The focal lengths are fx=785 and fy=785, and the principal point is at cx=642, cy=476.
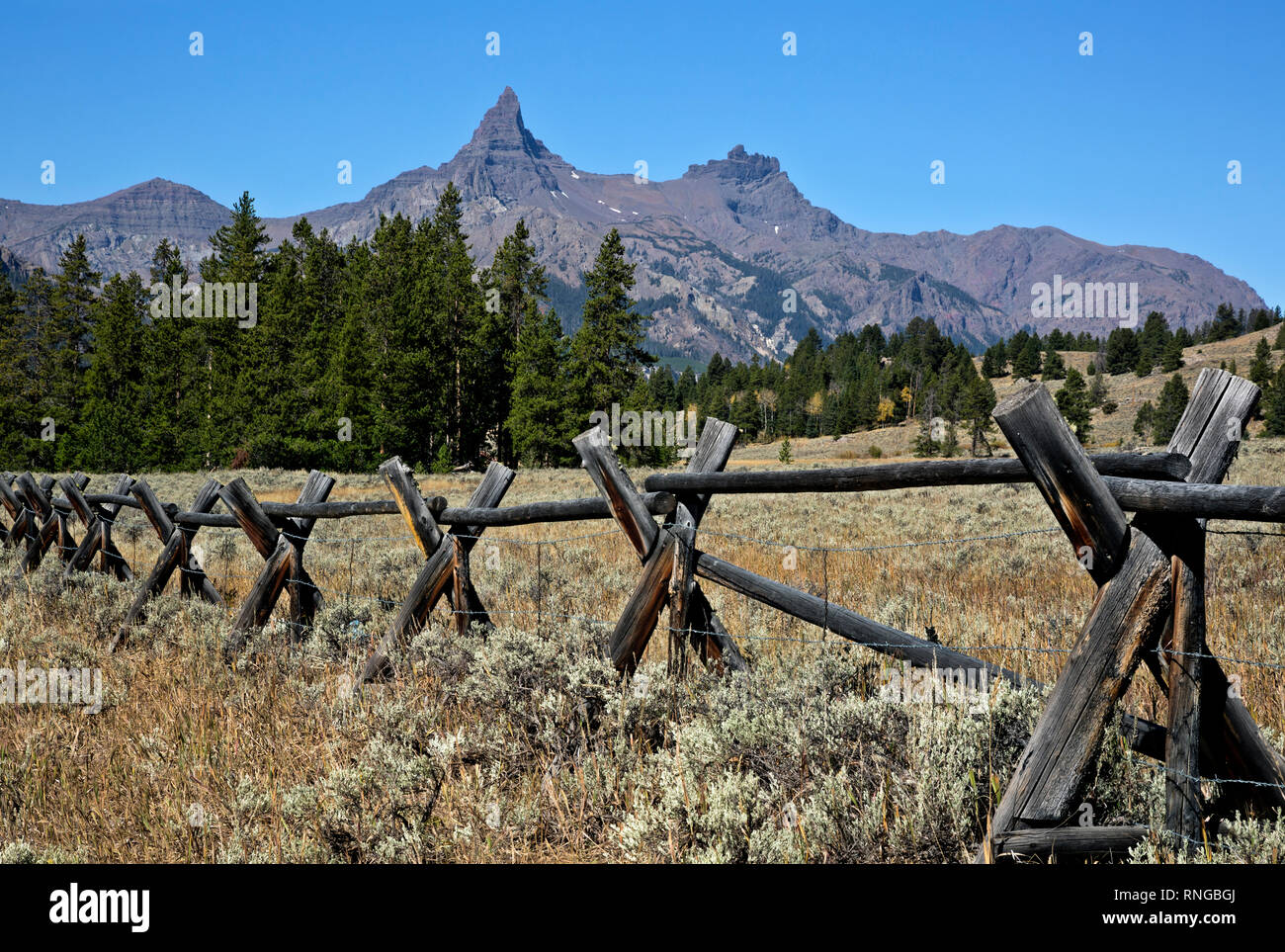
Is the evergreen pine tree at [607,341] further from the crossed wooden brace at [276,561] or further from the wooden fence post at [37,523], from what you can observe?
the crossed wooden brace at [276,561]

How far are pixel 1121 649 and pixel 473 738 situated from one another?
282cm

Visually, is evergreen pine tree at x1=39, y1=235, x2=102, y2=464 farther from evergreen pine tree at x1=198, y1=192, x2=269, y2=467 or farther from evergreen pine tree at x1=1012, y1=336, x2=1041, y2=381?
evergreen pine tree at x1=1012, y1=336, x2=1041, y2=381

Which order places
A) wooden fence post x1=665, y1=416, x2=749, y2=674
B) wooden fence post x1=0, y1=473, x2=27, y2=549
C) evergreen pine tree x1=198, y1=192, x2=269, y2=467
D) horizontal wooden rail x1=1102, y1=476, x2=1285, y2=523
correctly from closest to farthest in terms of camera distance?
1. horizontal wooden rail x1=1102, y1=476, x2=1285, y2=523
2. wooden fence post x1=665, y1=416, x2=749, y2=674
3. wooden fence post x1=0, y1=473, x2=27, y2=549
4. evergreen pine tree x1=198, y1=192, x2=269, y2=467

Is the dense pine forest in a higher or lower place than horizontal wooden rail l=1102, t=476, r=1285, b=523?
higher

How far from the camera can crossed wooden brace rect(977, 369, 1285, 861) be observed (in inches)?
103

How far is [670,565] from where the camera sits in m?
4.24

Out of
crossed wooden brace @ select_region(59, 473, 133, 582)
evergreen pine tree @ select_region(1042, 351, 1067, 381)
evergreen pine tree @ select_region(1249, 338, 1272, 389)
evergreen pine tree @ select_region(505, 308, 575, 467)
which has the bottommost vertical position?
crossed wooden brace @ select_region(59, 473, 133, 582)

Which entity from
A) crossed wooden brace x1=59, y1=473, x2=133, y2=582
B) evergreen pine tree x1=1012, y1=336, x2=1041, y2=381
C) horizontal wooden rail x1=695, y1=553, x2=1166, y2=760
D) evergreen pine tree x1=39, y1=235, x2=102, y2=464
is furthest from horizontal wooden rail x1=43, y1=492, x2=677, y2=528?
evergreen pine tree x1=1012, y1=336, x2=1041, y2=381

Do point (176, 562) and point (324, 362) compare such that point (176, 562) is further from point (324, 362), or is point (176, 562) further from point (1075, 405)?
point (1075, 405)

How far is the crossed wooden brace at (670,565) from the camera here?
423 cm

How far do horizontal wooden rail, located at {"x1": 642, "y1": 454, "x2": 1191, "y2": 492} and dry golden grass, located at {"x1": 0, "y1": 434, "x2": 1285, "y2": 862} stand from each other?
76cm

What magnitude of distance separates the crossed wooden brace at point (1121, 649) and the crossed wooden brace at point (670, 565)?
1.76m
